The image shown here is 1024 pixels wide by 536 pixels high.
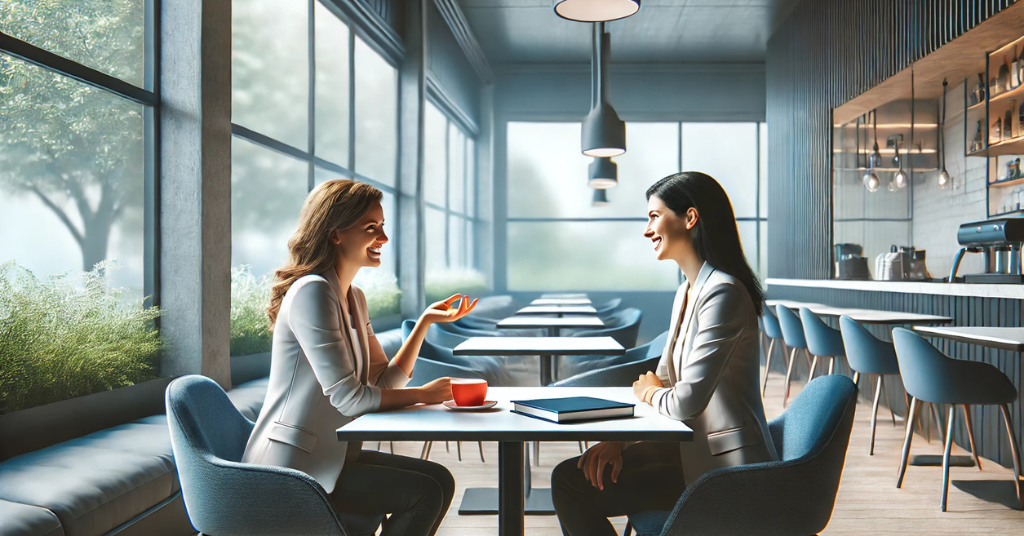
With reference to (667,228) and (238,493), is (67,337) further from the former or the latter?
(667,228)

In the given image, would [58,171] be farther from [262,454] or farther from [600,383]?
[600,383]

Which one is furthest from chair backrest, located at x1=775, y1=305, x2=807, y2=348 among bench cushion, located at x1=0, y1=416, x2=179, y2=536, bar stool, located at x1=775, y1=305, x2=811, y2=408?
bench cushion, located at x1=0, y1=416, x2=179, y2=536

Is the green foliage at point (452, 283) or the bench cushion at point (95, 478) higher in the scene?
the green foliage at point (452, 283)

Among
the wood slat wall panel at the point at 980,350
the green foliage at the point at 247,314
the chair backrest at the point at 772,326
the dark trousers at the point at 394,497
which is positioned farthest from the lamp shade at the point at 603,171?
the dark trousers at the point at 394,497

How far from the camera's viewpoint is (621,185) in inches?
453

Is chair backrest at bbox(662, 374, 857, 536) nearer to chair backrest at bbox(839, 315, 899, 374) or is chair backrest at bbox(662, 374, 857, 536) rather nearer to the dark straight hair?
the dark straight hair

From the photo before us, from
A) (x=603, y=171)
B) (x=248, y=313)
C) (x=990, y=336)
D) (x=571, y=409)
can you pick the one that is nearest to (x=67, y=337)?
(x=248, y=313)

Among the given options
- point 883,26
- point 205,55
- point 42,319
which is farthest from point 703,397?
point 883,26

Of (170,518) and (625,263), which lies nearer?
(170,518)

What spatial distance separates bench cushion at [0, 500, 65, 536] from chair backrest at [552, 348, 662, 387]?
6.38 ft

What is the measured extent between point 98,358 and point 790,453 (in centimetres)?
253

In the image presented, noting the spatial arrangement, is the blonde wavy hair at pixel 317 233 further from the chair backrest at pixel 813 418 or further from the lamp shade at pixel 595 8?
the lamp shade at pixel 595 8

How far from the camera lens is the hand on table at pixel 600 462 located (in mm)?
1903

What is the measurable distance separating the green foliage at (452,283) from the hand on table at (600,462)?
640 cm
